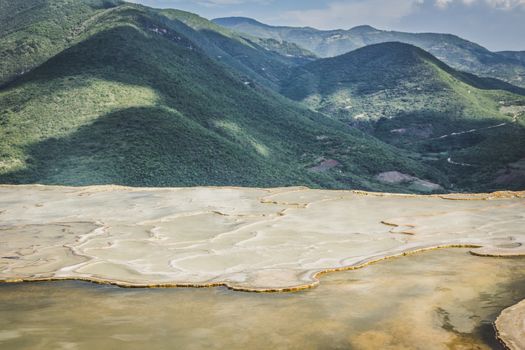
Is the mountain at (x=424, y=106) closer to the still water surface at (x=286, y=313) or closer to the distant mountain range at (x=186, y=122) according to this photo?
the distant mountain range at (x=186, y=122)

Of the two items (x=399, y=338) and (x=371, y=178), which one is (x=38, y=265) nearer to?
(x=399, y=338)

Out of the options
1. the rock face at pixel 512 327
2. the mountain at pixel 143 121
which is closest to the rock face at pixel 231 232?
the rock face at pixel 512 327

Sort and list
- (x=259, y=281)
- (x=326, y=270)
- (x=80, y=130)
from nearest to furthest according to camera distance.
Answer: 1. (x=259, y=281)
2. (x=326, y=270)
3. (x=80, y=130)

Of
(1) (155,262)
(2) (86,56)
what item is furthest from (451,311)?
(2) (86,56)

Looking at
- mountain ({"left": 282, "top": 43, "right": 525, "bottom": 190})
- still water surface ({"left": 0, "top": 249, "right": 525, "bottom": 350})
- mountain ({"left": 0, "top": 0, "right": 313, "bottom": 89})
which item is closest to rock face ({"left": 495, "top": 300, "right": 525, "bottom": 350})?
still water surface ({"left": 0, "top": 249, "right": 525, "bottom": 350})

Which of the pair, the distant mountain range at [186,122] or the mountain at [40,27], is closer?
→ the distant mountain range at [186,122]

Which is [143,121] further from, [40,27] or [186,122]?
[40,27]
